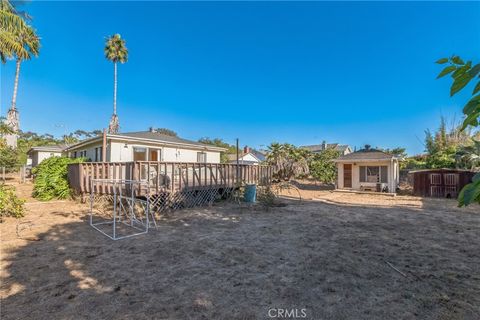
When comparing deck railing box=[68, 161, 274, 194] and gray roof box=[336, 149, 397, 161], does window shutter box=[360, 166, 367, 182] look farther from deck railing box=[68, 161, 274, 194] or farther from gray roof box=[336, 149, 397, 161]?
deck railing box=[68, 161, 274, 194]

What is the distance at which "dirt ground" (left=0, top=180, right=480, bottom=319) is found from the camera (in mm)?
2873

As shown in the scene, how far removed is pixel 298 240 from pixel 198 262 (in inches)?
100

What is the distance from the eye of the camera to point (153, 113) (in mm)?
32125

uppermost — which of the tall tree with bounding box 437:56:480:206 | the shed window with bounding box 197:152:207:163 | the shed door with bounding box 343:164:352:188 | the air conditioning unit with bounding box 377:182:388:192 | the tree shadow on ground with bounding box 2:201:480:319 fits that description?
the shed window with bounding box 197:152:207:163

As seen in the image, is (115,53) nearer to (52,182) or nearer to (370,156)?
(52,182)

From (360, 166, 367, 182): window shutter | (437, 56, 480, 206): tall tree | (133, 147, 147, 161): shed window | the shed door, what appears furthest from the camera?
the shed door

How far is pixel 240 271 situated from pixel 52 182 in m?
11.8

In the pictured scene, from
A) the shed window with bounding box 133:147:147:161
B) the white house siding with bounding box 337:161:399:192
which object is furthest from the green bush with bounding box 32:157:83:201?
the white house siding with bounding box 337:161:399:192

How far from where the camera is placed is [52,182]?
1115cm

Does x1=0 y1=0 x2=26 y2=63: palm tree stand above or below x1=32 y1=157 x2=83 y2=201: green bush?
above

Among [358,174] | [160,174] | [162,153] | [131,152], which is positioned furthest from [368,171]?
[131,152]

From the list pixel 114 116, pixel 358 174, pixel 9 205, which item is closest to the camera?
pixel 9 205

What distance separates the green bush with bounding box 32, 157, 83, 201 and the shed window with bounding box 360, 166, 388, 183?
62.1 ft

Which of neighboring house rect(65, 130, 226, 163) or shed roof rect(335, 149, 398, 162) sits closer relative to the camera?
neighboring house rect(65, 130, 226, 163)
